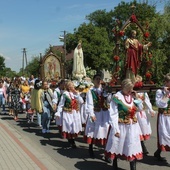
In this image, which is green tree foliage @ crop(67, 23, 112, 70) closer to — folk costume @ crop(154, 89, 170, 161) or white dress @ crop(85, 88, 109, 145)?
white dress @ crop(85, 88, 109, 145)

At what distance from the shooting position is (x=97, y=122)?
7.77m

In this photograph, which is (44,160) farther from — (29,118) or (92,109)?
(29,118)

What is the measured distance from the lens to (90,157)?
803 centimetres

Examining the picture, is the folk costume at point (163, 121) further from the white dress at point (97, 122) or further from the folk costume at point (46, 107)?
the folk costume at point (46, 107)

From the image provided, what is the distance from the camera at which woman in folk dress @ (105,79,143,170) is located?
6.19 meters

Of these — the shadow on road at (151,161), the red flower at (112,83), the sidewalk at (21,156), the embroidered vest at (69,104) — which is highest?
the red flower at (112,83)

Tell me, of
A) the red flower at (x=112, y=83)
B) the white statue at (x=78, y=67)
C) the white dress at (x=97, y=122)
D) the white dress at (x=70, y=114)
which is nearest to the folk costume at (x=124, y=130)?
the white dress at (x=97, y=122)

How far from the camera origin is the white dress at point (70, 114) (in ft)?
29.2

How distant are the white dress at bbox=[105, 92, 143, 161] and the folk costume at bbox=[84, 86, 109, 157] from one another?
1.28 meters

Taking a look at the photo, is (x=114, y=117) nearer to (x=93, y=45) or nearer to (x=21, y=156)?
(x=21, y=156)

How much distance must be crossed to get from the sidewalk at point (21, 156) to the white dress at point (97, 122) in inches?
38.8

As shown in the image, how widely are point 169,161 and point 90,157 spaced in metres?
1.74

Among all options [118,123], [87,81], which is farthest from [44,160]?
[87,81]

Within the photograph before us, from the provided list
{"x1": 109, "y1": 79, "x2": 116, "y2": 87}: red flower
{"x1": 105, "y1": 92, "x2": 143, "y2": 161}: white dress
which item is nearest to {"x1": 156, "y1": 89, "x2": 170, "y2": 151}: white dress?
{"x1": 105, "y1": 92, "x2": 143, "y2": 161}: white dress
